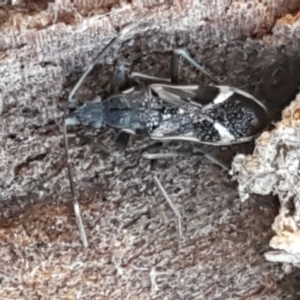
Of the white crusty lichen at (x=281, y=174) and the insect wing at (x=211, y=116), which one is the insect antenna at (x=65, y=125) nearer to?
the insect wing at (x=211, y=116)

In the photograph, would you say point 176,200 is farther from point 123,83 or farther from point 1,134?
point 1,134

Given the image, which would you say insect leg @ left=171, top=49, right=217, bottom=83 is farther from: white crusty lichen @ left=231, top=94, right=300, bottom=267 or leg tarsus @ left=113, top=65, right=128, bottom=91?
white crusty lichen @ left=231, top=94, right=300, bottom=267

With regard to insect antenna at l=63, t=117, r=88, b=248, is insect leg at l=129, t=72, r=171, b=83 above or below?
above

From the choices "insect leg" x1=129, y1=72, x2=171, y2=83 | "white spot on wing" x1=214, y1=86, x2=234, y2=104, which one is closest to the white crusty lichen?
"white spot on wing" x1=214, y1=86, x2=234, y2=104

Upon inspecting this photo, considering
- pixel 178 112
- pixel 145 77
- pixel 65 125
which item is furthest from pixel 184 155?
pixel 65 125

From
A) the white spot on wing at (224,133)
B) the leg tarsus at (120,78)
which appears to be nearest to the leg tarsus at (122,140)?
the leg tarsus at (120,78)

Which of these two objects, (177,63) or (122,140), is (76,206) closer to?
(122,140)
